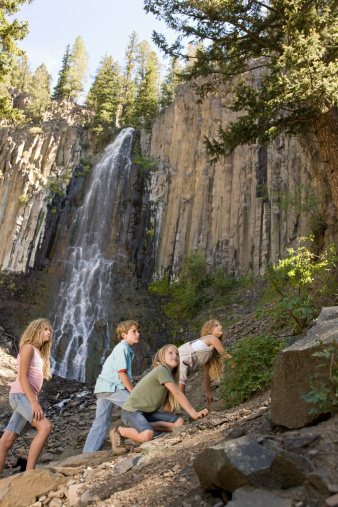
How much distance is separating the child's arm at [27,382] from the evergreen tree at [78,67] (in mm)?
51711

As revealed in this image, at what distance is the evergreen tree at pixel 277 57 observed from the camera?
27.4 ft

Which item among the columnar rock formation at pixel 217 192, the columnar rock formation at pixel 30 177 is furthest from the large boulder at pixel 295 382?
the columnar rock formation at pixel 30 177

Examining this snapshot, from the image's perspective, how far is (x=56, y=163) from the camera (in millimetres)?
34406

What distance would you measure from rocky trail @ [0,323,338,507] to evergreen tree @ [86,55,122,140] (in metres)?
35.7

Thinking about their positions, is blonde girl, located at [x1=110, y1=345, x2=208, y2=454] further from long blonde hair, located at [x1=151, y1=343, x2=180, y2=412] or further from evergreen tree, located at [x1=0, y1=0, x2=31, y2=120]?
evergreen tree, located at [x1=0, y1=0, x2=31, y2=120]

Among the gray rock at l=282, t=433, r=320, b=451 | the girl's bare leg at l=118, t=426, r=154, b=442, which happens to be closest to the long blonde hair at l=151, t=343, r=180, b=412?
the girl's bare leg at l=118, t=426, r=154, b=442

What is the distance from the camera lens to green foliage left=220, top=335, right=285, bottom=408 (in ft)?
19.0

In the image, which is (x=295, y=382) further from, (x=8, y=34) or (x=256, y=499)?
(x=8, y=34)

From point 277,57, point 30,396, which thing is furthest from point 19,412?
point 277,57

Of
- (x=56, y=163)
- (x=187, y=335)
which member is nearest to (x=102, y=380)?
(x=187, y=335)

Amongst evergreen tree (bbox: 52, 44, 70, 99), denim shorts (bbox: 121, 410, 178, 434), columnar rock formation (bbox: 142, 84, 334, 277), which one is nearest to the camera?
denim shorts (bbox: 121, 410, 178, 434)

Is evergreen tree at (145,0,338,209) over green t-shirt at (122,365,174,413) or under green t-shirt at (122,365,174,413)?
over

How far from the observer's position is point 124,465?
13.6ft

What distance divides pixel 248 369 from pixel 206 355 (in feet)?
2.20
